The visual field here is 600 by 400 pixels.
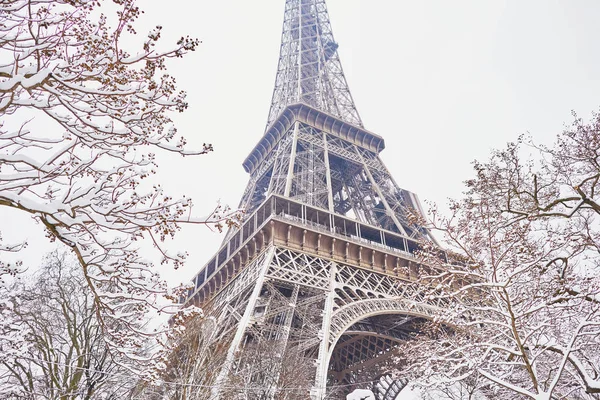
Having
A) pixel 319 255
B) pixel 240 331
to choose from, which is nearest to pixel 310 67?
pixel 319 255

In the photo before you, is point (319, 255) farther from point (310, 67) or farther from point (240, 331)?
point (310, 67)

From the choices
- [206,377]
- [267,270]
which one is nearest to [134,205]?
[206,377]

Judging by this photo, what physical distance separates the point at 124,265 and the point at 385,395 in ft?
96.1

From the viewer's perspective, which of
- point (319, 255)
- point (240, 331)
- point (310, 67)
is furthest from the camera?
point (310, 67)

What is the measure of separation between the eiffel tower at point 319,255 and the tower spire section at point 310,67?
0.51 feet

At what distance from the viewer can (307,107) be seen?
101 ft

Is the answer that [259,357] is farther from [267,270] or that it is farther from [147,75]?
[147,75]

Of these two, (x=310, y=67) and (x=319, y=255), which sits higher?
(x=310, y=67)

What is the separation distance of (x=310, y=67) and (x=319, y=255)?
25.1 metres

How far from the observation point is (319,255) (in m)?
19.8

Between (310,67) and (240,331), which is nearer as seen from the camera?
(240,331)

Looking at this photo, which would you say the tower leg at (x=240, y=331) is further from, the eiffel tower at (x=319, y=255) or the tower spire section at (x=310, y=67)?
the tower spire section at (x=310, y=67)

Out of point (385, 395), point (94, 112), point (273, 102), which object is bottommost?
Result: point (385, 395)

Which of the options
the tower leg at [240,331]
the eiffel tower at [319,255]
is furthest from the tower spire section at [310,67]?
the tower leg at [240,331]
